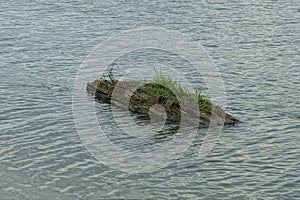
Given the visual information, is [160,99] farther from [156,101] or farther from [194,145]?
[194,145]

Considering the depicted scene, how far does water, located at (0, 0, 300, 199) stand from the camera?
22734mm

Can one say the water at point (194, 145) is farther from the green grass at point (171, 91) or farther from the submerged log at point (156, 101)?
the green grass at point (171, 91)

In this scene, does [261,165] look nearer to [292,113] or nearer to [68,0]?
[292,113]

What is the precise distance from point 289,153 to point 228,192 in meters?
4.64

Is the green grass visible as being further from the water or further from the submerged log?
the water

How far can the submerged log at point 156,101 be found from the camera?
28.8 metres

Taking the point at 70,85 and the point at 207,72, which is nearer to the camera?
the point at 70,85

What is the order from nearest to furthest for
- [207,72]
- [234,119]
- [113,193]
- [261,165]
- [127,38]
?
1. [113,193]
2. [261,165]
3. [234,119]
4. [207,72]
5. [127,38]

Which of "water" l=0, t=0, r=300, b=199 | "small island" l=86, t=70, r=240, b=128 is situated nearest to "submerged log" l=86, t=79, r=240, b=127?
"small island" l=86, t=70, r=240, b=128

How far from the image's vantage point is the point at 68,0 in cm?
6222

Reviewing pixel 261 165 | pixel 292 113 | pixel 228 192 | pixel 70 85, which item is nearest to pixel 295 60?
pixel 292 113

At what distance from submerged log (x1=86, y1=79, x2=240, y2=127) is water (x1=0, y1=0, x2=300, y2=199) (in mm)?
1224

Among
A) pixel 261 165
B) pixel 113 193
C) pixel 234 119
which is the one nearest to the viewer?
pixel 113 193

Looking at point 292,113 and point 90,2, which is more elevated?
point 90,2
